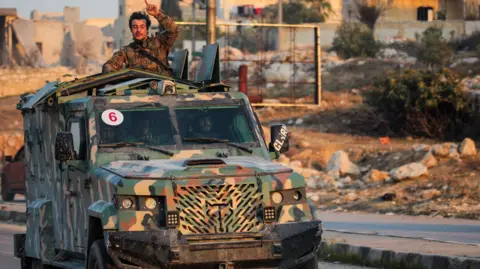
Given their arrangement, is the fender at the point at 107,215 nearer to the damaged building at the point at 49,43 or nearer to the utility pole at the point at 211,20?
the utility pole at the point at 211,20

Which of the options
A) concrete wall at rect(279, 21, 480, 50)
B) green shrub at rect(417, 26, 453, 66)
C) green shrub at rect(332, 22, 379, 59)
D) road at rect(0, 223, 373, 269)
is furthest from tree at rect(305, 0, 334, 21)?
road at rect(0, 223, 373, 269)

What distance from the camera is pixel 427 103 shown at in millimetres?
36531

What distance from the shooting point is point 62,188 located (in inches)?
468

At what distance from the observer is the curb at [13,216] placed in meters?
25.1

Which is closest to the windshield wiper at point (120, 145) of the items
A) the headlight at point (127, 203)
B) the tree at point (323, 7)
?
the headlight at point (127, 203)

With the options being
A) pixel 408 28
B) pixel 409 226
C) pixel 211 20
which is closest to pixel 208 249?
pixel 409 226

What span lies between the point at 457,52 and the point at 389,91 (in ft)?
83.8

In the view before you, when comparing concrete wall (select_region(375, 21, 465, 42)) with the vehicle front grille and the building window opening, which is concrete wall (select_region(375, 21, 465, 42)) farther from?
the vehicle front grille

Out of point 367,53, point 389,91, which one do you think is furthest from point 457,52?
point 389,91

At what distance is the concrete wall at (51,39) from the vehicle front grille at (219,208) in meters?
74.7

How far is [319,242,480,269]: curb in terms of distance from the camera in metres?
12.4

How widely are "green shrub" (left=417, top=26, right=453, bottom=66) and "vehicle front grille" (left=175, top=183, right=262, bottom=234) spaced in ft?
154

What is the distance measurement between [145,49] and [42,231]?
2705mm

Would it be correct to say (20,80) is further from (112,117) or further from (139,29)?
(112,117)
